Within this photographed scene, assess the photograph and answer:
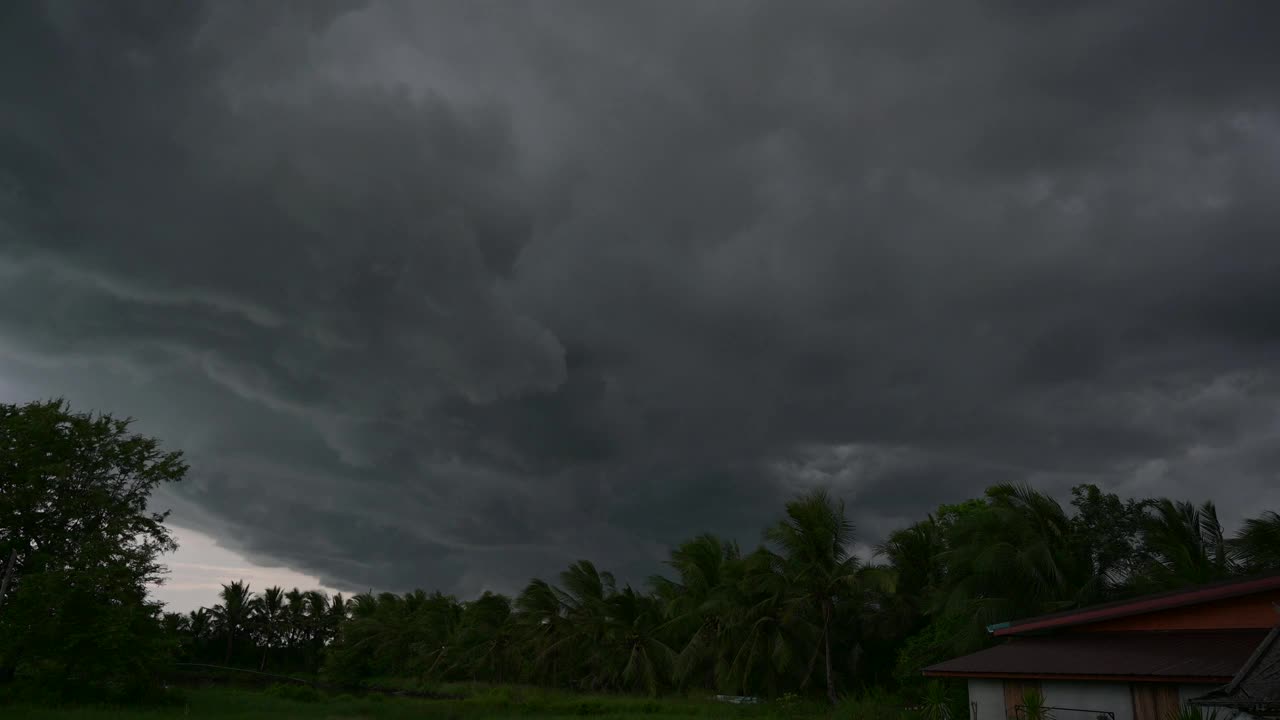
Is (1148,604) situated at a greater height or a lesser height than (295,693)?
greater

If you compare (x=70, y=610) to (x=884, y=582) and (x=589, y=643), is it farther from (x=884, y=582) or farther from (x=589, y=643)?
(x=884, y=582)

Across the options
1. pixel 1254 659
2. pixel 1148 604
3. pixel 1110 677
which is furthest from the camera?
pixel 1148 604

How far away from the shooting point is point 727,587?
112 ft

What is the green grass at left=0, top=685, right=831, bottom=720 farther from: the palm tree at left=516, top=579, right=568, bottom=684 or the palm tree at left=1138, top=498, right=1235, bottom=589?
the palm tree at left=1138, top=498, right=1235, bottom=589

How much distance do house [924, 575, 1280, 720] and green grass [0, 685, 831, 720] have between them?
336 inches

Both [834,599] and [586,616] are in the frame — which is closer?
[834,599]

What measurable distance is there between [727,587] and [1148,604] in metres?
21.0

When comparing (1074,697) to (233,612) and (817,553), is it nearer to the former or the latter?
(817,553)

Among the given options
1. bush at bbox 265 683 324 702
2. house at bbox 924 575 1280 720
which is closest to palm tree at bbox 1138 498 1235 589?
house at bbox 924 575 1280 720

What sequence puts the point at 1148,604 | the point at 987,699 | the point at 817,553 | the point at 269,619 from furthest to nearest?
the point at 269,619, the point at 817,553, the point at 987,699, the point at 1148,604

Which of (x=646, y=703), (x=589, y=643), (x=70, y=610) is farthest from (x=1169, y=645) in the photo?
(x=70, y=610)

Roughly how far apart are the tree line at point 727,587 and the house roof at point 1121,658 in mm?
6218

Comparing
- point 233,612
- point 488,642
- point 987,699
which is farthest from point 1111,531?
point 233,612

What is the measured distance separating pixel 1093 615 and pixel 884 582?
11.6 metres
